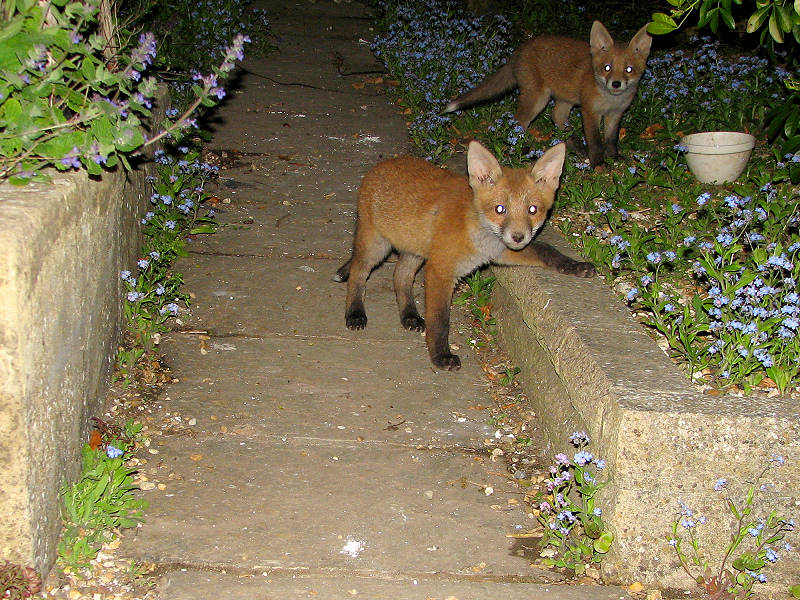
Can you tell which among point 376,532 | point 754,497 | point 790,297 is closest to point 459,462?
point 376,532

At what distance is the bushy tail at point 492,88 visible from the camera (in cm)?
757

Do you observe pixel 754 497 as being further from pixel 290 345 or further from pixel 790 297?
pixel 290 345

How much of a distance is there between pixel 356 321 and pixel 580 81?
3.56 m

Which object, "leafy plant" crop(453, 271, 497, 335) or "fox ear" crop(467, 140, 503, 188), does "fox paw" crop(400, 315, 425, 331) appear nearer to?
"leafy plant" crop(453, 271, 497, 335)

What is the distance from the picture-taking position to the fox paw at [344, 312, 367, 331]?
509 cm

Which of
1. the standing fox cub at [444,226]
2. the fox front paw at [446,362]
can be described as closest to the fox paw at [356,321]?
the standing fox cub at [444,226]

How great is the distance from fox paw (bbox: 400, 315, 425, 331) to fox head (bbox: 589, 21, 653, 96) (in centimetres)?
314

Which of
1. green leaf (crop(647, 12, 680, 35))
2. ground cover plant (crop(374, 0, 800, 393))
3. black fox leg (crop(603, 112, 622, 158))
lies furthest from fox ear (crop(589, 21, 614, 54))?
green leaf (crop(647, 12, 680, 35))

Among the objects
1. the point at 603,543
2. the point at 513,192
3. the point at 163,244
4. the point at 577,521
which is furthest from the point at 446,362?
the point at 163,244

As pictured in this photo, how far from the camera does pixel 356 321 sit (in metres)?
5.11

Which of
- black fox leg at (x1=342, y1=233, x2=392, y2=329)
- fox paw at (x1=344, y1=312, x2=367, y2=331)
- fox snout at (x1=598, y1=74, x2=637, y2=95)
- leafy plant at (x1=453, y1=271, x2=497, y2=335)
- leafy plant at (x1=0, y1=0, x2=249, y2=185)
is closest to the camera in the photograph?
leafy plant at (x1=0, y1=0, x2=249, y2=185)

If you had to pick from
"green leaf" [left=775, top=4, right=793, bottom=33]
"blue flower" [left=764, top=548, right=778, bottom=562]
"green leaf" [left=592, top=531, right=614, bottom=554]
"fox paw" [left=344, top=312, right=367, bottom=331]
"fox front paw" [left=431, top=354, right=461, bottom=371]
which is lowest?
"fox paw" [left=344, top=312, right=367, bottom=331]

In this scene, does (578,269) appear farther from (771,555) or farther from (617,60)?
(617,60)

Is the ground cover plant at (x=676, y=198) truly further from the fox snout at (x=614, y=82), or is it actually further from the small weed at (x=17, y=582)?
the small weed at (x=17, y=582)
